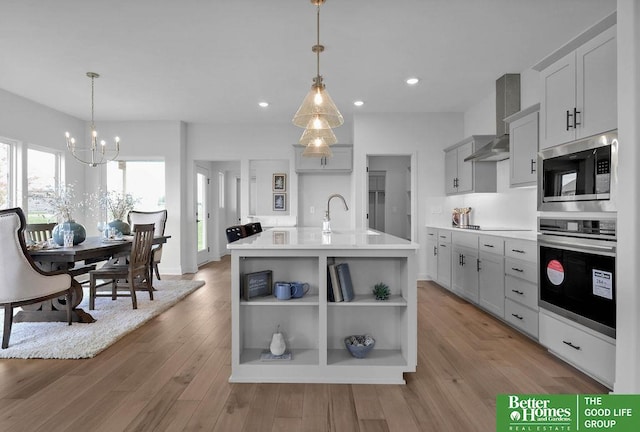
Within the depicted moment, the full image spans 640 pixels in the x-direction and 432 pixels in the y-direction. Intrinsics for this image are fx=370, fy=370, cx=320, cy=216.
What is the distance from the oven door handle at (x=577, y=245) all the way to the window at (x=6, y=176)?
624 centimetres

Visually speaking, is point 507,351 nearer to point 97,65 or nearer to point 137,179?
point 97,65

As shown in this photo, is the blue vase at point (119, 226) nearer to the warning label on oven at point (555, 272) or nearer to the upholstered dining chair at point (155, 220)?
the upholstered dining chair at point (155, 220)

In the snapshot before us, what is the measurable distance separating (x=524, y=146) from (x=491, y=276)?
4.30 ft

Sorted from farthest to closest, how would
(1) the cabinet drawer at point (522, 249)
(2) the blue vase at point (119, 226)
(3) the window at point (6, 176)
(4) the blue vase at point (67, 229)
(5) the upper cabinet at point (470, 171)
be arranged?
1. (3) the window at point (6, 176)
2. (5) the upper cabinet at point (470, 171)
3. (2) the blue vase at point (119, 226)
4. (4) the blue vase at point (67, 229)
5. (1) the cabinet drawer at point (522, 249)

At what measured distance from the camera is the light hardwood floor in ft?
6.22

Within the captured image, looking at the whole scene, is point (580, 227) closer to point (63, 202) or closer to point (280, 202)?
point (63, 202)

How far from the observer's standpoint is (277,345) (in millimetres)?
2369

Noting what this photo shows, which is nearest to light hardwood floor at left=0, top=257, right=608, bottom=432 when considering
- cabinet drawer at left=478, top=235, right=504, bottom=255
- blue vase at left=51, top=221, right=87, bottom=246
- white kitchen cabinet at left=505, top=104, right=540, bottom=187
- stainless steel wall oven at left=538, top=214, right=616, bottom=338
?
stainless steel wall oven at left=538, top=214, right=616, bottom=338

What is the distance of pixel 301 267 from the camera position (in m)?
2.51

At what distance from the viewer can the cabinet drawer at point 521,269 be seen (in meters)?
3.01

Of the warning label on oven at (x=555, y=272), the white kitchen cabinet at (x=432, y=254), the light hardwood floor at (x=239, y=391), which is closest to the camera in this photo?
the light hardwood floor at (x=239, y=391)

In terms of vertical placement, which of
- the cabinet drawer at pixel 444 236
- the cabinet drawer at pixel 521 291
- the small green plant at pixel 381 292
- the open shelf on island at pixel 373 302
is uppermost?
the cabinet drawer at pixel 444 236

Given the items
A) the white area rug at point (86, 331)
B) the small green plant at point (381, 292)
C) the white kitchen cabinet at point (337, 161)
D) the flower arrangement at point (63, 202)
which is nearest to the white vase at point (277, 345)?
the small green plant at point (381, 292)

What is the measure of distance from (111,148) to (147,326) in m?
4.13
